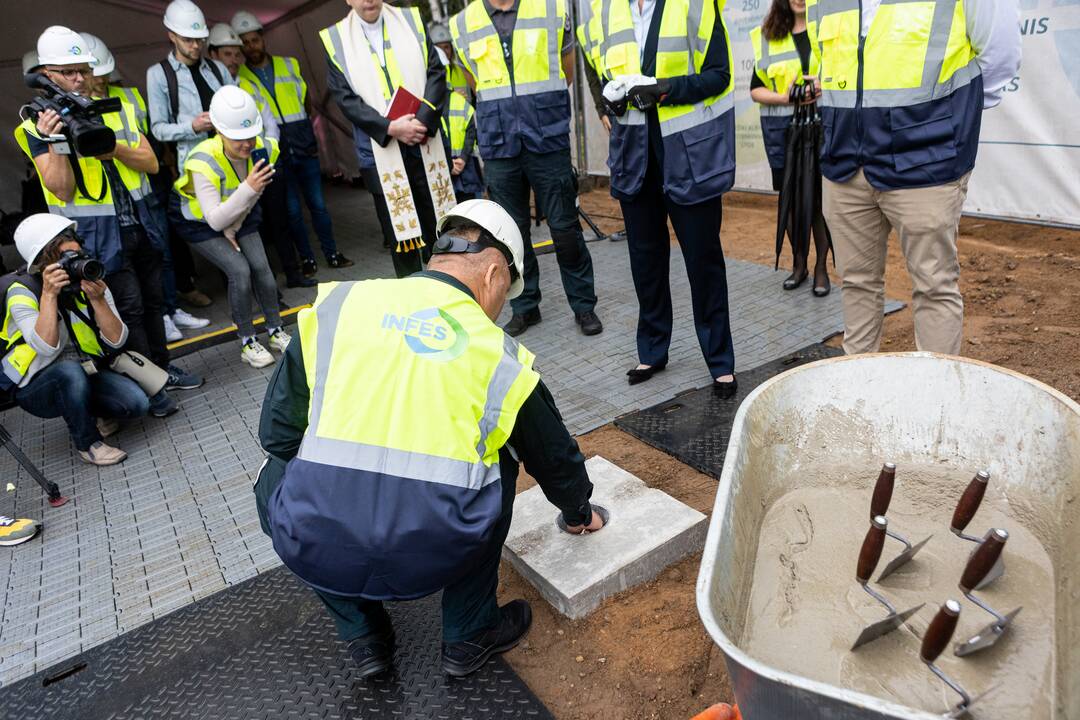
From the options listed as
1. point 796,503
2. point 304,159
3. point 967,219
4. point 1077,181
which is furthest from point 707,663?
point 304,159

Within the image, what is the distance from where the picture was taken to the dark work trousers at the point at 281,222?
19.0ft

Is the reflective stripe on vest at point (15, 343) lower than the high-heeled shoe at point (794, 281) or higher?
higher

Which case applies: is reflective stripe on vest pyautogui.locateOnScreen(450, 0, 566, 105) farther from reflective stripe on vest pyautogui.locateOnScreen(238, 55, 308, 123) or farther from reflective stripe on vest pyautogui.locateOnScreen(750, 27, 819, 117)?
reflective stripe on vest pyautogui.locateOnScreen(238, 55, 308, 123)

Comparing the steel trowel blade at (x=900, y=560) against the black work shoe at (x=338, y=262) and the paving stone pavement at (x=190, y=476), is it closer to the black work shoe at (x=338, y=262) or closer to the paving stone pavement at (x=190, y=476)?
the paving stone pavement at (x=190, y=476)

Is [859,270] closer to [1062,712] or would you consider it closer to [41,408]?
[1062,712]

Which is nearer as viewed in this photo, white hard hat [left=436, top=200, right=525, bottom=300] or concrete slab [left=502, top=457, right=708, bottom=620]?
white hard hat [left=436, top=200, right=525, bottom=300]

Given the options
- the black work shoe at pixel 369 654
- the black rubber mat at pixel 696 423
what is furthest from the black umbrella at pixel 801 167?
the black work shoe at pixel 369 654

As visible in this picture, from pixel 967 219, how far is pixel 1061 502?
5.07m

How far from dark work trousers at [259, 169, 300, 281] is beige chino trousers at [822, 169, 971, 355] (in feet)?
14.4

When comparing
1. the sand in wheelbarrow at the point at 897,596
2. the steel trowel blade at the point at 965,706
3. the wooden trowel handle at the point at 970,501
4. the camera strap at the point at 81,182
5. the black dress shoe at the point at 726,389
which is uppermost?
the camera strap at the point at 81,182

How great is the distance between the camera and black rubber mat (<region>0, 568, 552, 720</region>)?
2076mm

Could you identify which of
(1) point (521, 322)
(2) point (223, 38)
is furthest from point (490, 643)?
(2) point (223, 38)

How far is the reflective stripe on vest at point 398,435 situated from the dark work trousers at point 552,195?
2434 millimetres

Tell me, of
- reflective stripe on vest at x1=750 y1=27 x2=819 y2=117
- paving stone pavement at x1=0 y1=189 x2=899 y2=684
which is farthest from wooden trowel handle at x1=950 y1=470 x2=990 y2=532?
reflective stripe on vest at x1=750 y1=27 x2=819 y2=117
